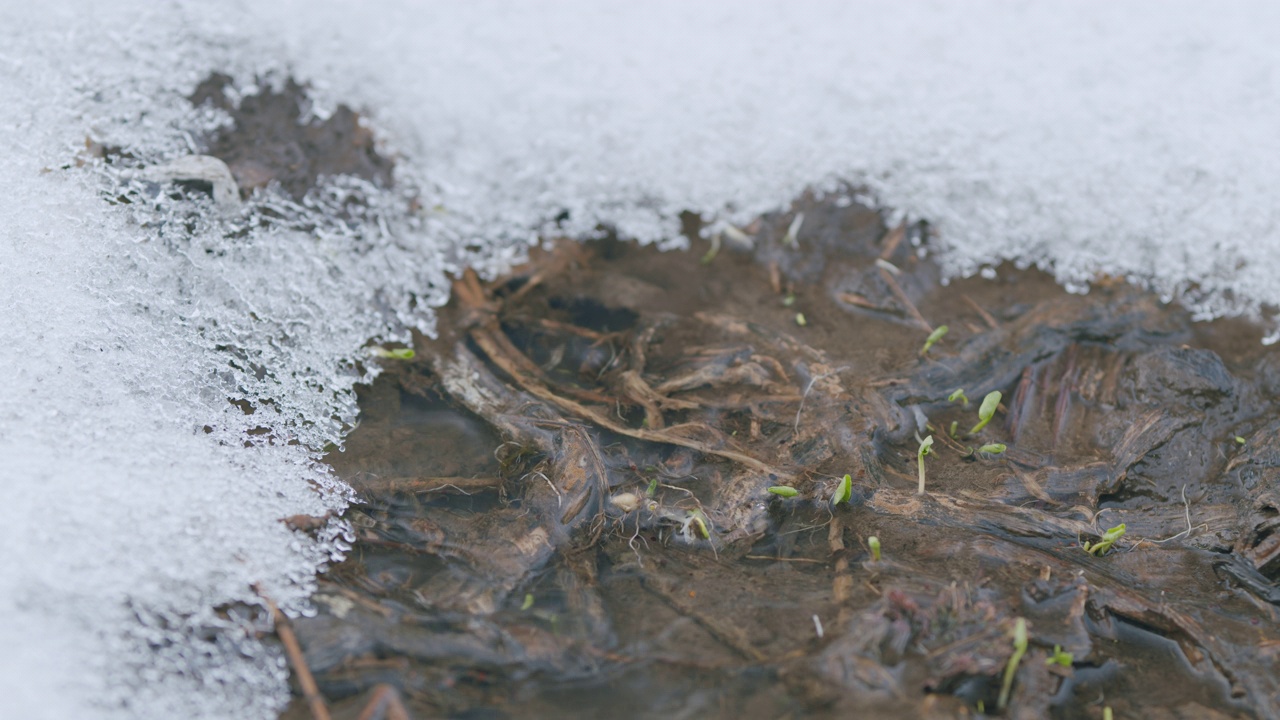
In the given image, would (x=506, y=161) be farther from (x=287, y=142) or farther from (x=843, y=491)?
(x=843, y=491)

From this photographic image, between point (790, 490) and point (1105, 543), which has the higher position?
point (790, 490)

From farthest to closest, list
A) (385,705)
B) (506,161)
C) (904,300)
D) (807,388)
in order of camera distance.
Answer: (506,161) → (904,300) → (807,388) → (385,705)

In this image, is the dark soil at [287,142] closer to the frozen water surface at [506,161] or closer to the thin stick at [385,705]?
the frozen water surface at [506,161]

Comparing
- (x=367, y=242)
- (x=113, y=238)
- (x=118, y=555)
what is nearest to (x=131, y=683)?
(x=118, y=555)

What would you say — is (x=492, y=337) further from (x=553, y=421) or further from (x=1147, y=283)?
(x=1147, y=283)

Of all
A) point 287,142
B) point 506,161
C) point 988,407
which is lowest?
point 988,407

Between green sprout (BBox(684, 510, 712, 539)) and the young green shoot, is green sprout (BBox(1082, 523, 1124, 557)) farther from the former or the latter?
green sprout (BBox(684, 510, 712, 539))

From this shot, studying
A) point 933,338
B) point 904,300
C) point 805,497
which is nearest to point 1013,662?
point 805,497

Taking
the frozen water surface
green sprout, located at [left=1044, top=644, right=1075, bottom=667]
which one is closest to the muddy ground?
green sprout, located at [left=1044, top=644, right=1075, bottom=667]
